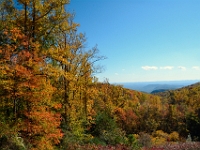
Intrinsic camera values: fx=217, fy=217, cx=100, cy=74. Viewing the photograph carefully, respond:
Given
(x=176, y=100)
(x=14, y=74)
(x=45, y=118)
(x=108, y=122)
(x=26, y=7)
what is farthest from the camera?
(x=176, y=100)

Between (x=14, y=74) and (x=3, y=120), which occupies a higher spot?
(x=14, y=74)

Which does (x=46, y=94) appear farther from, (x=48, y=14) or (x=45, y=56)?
(x=48, y=14)

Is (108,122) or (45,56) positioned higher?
(45,56)

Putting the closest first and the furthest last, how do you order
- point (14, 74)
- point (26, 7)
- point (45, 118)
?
point (14, 74)
point (45, 118)
point (26, 7)

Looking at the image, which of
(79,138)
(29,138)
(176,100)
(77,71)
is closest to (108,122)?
(79,138)

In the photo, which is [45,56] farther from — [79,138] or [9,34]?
[79,138]

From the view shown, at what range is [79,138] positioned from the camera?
1625 cm

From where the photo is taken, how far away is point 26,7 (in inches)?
431

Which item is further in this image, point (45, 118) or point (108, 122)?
point (108, 122)

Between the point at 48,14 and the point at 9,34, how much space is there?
2.31 meters

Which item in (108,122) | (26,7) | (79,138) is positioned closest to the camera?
(26,7)

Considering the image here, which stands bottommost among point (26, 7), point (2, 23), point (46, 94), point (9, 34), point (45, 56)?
point (46, 94)

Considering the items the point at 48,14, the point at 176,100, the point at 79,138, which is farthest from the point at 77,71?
the point at 176,100

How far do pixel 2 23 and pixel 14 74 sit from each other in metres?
3.22
